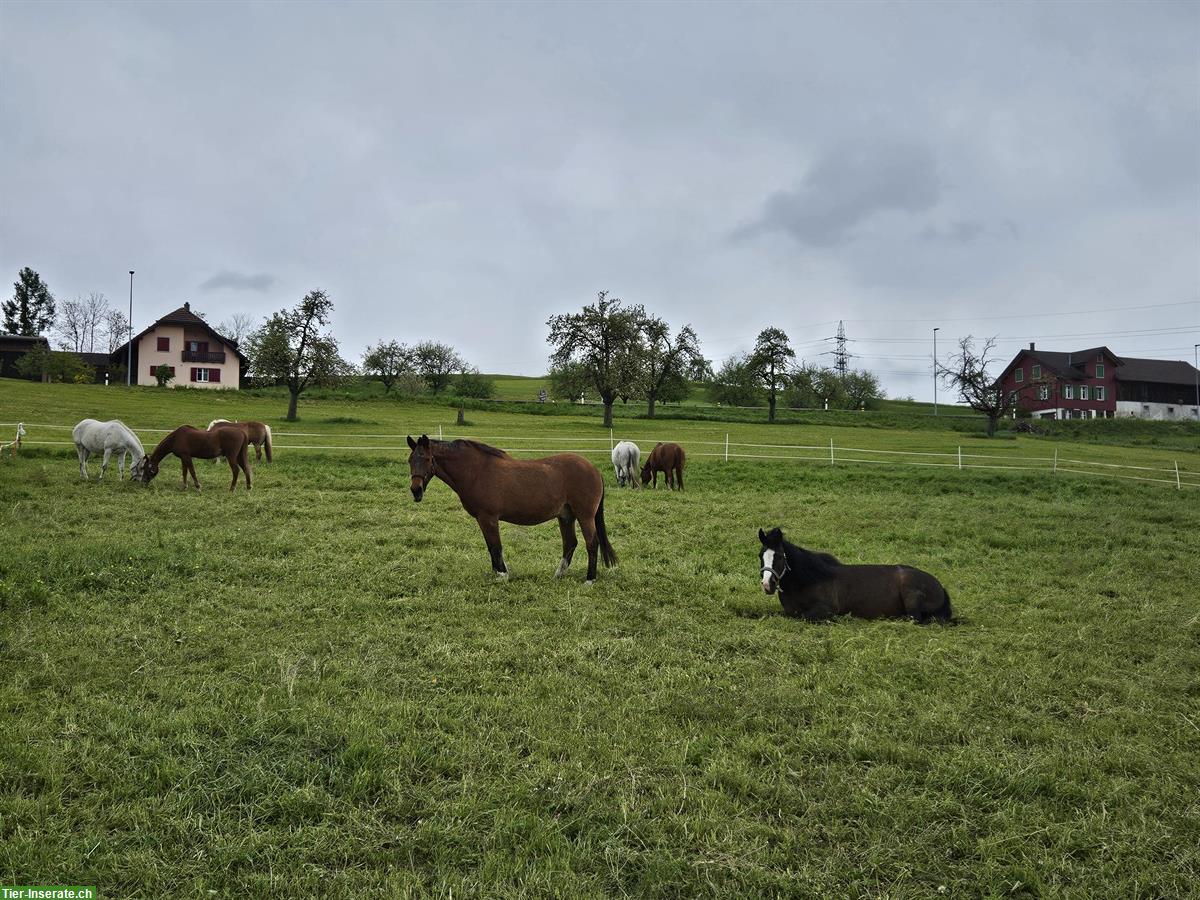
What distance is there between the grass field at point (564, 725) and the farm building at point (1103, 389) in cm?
7043

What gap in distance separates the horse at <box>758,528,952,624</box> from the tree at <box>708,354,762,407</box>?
55.4 meters

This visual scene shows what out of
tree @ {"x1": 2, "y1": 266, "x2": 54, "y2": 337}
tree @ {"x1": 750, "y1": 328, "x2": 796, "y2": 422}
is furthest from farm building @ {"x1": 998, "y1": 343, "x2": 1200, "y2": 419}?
tree @ {"x1": 2, "y1": 266, "x2": 54, "y2": 337}

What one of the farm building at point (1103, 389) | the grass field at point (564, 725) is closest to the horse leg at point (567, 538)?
the grass field at point (564, 725)

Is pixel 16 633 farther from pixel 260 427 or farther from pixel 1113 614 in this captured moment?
pixel 260 427

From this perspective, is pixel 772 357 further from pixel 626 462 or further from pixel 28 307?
pixel 28 307

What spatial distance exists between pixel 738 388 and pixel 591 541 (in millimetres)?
60205

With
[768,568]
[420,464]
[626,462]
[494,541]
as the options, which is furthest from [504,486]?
[626,462]

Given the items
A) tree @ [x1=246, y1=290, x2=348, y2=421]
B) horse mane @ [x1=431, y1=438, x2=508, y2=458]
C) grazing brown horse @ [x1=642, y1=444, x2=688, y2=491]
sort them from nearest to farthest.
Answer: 1. horse mane @ [x1=431, y1=438, x2=508, y2=458]
2. grazing brown horse @ [x1=642, y1=444, x2=688, y2=491]
3. tree @ [x1=246, y1=290, x2=348, y2=421]

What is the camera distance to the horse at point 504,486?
30.6 ft

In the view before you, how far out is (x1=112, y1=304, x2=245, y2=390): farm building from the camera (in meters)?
63.1

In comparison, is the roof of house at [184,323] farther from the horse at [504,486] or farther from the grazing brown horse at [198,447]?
the horse at [504,486]

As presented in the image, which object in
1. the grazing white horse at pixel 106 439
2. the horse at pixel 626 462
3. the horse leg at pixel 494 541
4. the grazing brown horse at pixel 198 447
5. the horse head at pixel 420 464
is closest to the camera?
the horse head at pixel 420 464

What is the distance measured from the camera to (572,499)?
32.0 feet

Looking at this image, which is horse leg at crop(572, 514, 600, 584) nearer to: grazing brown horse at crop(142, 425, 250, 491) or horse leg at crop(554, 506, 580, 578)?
horse leg at crop(554, 506, 580, 578)
